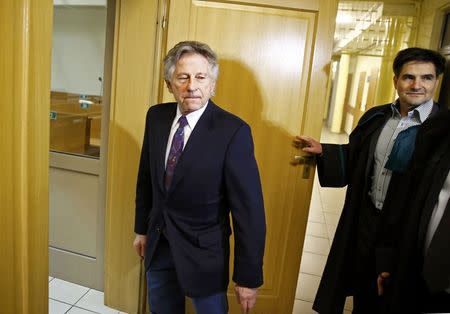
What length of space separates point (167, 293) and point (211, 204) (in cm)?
51

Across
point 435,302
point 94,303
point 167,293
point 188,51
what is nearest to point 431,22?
point 435,302

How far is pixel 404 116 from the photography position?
5.35 ft

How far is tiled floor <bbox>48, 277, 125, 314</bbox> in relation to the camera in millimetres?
2178

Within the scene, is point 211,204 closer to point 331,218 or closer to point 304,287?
point 304,287

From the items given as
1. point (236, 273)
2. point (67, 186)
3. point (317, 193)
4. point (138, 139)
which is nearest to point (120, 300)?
point (67, 186)

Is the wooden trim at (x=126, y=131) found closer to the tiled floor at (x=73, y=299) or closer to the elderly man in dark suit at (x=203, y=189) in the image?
the tiled floor at (x=73, y=299)

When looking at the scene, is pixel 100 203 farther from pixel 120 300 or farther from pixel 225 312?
pixel 225 312

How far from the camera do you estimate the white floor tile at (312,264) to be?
2840 mm

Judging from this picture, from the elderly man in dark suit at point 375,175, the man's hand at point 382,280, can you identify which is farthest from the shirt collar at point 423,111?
the man's hand at point 382,280

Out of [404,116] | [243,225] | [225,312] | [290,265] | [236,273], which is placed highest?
[404,116]

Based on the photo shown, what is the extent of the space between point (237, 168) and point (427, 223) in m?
0.72

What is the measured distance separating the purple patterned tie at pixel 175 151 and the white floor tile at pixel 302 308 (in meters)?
1.60

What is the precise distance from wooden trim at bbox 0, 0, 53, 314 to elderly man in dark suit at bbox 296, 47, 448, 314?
1373mm

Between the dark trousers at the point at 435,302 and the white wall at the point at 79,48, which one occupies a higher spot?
the white wall at the point at 79,48
